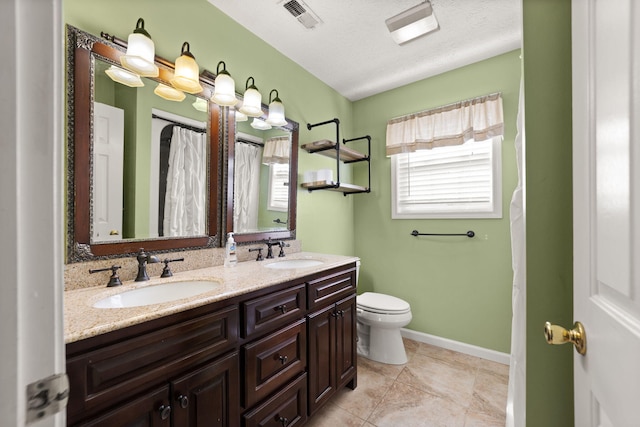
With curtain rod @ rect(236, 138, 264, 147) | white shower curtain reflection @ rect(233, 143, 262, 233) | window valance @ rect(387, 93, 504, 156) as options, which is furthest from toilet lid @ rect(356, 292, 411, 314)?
curtain rod @ rect(236, 138, 264, 147)

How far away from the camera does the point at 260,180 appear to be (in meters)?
1.89

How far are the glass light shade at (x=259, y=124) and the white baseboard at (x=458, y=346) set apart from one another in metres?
2.28

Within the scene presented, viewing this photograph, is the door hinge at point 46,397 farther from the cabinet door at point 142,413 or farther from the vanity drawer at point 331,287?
the vanity drawer at point 331,287

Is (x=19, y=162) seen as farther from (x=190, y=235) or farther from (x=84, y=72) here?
(x=190, y=235)

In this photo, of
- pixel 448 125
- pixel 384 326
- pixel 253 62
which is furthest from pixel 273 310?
pixel 448 125

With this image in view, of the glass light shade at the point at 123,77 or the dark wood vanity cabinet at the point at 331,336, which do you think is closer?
the glass light shade at the point at 123,77

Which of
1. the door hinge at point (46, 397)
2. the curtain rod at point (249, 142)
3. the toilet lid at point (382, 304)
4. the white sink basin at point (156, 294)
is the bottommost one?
the toilet lid at point (382, 304)

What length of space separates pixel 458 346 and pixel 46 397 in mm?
2700

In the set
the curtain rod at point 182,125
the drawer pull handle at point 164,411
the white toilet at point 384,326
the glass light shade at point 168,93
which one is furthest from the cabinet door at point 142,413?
the white toilet at point 384,326

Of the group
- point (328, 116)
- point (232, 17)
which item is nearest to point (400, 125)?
point (328, 116)

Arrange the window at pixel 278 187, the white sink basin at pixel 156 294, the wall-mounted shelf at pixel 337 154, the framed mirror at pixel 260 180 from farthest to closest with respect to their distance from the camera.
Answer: the wall-mounted shelf at pixel 337 154 < the window at pixel 278 187 < the framed mirror at pixel 260 180 < the white sink basin at pixel 156 294

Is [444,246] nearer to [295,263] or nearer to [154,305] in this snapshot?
[295,263]

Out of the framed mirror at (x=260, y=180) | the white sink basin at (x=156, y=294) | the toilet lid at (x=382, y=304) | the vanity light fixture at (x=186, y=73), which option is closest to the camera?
the white sink basin at (x=156, y=294)

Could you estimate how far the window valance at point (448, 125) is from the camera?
2.11 m
